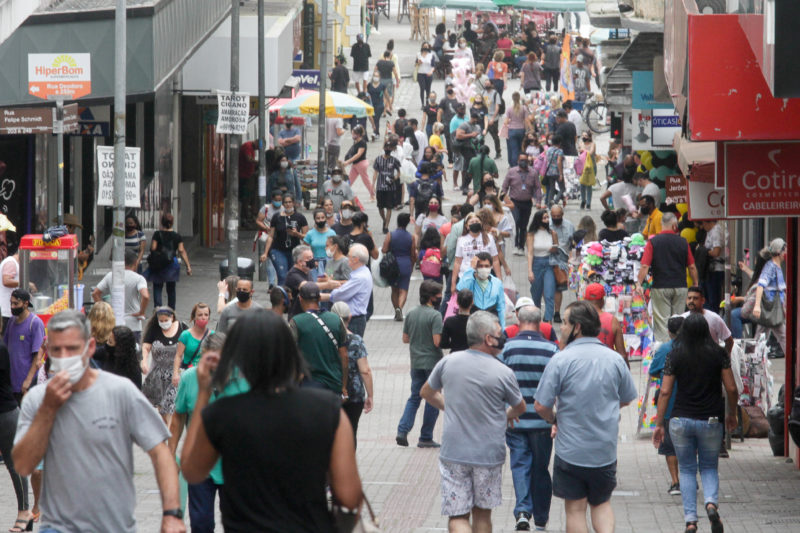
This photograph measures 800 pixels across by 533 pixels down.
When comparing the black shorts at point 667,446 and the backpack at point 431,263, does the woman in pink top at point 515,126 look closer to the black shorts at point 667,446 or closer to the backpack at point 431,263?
the backpack at point 431,263

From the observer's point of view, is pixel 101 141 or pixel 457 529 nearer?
pixel 457 529

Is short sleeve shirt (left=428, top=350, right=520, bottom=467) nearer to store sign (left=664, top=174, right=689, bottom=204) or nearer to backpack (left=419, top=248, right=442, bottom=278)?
backpack (left=419, top=248, right=442, bottom=278)

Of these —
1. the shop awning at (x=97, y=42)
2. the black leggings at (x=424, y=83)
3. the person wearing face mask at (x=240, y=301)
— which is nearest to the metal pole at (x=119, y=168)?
A: the shop awning at (x=97, y=42)

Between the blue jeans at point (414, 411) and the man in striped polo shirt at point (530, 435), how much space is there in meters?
3.19

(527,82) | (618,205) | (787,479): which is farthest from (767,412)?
(527,82)

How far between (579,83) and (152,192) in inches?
769

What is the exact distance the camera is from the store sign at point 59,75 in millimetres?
15695

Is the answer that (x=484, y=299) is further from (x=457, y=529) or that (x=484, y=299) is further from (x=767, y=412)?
(x=457, y=529)

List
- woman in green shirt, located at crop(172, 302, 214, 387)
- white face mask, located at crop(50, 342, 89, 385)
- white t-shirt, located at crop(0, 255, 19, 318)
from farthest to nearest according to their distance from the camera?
white t-shirt, located at crop(0, 255, 19, 318)
woman in green shirt, located at crop(172, 302, 214, 387)
white face mask, located at crop(50, 342, 89, 385)

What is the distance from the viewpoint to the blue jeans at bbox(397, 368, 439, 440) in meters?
13.2

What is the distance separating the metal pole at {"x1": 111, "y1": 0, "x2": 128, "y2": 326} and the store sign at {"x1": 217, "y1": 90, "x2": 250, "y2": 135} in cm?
584

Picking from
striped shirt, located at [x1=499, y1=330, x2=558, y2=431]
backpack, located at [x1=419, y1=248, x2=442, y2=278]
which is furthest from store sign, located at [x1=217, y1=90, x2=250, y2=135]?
striped shirt, located at [x1=499, y1=330, x2=558, y2=431]

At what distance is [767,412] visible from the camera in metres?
13.2

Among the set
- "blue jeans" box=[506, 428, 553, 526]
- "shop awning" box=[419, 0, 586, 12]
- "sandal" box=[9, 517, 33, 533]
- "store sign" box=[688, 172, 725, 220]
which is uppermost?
"shop awning" box=[419, 0, 586, 12]
